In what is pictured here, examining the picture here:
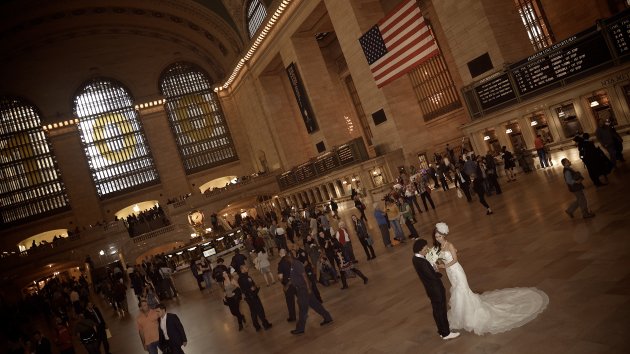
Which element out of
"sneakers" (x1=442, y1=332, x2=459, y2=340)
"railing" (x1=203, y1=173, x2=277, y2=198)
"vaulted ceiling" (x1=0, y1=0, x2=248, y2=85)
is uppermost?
"vaulted ceiling" (x1=0, y1=0, x2=248, y2=85)

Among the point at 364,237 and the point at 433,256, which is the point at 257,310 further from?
the point at 433,256

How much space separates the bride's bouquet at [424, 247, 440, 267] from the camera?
460cm

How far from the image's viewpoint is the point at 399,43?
608 inches

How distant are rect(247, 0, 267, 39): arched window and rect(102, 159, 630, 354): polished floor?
24.2m

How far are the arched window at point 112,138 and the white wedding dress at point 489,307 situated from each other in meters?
36.3

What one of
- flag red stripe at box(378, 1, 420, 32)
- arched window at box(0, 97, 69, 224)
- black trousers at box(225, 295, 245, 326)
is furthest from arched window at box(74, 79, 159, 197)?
black trousers at box(225, 295, 245, 326)

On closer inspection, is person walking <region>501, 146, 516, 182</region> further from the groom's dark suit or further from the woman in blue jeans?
the groom's dark suit

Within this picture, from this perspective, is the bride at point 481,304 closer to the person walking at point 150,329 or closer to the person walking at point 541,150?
the person walking at point 150,329

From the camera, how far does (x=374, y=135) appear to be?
872 inches

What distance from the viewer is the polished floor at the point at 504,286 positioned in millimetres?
3873

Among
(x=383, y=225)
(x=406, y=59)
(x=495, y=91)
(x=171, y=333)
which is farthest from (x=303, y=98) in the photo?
(x=171, y=333)

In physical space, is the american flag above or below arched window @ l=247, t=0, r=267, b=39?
below

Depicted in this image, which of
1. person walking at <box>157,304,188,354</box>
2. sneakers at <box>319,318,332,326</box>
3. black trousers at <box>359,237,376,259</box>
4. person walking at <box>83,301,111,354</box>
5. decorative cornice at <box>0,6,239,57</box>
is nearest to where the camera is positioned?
person walking at <box>157,304,188,354</box>

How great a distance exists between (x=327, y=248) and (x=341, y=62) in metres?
25.9
